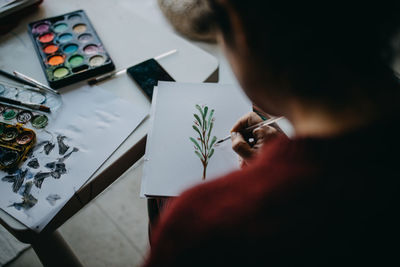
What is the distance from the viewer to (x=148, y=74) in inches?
29.9

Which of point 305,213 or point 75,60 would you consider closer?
point 305,213

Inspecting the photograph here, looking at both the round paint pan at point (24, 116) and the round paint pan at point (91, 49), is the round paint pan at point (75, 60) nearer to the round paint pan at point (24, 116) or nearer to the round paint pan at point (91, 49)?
the round paint pan at point (91, 49)

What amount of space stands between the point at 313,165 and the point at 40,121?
1.89ft

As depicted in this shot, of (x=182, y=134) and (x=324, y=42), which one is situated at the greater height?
(x=324, y=42)

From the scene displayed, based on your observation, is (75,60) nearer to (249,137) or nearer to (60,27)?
(60,27)

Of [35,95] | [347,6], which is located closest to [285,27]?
[347,6]

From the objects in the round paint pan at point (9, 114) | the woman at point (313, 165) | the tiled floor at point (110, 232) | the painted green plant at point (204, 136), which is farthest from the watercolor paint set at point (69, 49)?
the tiled floor at point (110, 232)

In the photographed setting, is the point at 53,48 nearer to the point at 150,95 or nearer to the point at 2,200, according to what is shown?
the point at 150,95

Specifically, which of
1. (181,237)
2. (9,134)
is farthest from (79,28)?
(181,237)

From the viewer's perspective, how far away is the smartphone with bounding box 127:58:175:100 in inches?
29.1

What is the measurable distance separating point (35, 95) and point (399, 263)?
0.74 metres

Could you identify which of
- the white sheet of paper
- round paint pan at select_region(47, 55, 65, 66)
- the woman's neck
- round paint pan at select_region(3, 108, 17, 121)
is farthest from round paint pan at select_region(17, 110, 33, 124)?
the woman's neck

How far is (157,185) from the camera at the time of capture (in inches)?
23.4

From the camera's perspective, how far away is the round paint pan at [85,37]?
81 centimetres
